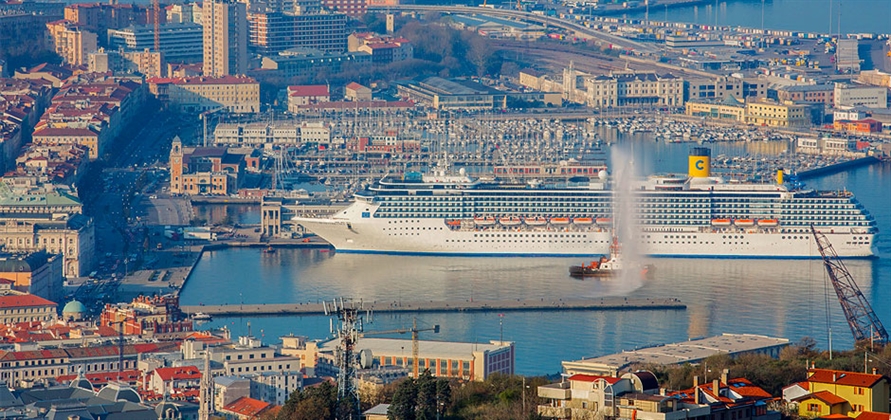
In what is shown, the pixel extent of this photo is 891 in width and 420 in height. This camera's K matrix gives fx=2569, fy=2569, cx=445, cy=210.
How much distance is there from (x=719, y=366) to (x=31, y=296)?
467 inches

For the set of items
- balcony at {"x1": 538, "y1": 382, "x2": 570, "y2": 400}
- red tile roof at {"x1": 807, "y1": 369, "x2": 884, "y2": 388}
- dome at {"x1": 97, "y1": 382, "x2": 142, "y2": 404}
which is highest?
balcony at {"x1": 538, "y1": 382, "x2": 570, "y2": 400}

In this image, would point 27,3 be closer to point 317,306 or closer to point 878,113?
point 878,113

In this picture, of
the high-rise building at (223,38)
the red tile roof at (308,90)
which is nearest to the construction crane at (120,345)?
the red tile roof at (308,90)

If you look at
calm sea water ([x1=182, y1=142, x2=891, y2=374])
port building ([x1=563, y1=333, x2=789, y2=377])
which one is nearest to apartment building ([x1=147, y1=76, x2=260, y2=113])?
calm sea water ([x1=182, y1=142, x2=891, y2=374])

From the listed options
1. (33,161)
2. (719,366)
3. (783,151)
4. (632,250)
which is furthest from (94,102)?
(719,366)

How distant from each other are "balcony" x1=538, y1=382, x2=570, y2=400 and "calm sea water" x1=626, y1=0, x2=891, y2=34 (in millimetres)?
58385

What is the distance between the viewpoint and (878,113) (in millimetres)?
56938

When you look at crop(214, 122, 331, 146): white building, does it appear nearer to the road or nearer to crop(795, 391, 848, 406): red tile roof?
the road

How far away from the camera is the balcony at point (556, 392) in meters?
18.6

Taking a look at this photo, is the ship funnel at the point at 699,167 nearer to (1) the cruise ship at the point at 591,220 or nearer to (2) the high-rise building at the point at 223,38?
(1) the cruise ship at the point at 591,220

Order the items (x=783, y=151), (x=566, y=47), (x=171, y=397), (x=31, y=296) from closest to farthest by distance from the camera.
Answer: (x=171, y=397)
(x=31, y=296)
(x=783, y=151)
(x=566, y=47)

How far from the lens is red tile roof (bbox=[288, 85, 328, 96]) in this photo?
59.8 metres

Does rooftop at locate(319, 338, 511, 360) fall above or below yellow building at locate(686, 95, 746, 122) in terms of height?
below

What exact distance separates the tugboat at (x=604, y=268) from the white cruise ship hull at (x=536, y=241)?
161 cm
